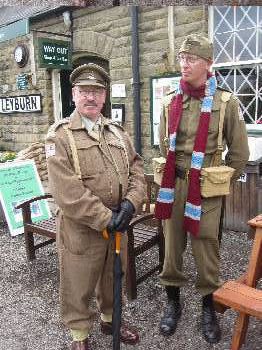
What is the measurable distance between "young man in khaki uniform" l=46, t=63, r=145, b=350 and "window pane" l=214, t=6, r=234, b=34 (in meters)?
3.78

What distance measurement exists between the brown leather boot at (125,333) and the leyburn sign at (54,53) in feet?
17.8

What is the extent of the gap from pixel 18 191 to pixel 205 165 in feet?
11.2

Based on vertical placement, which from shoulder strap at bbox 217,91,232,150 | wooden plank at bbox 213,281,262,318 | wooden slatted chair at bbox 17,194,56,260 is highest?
shoulder strap at bbox 217,91,232,150

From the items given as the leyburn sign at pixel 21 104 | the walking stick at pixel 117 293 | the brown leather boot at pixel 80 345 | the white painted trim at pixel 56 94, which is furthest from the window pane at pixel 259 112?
the leyburn sign at pixel 21 104

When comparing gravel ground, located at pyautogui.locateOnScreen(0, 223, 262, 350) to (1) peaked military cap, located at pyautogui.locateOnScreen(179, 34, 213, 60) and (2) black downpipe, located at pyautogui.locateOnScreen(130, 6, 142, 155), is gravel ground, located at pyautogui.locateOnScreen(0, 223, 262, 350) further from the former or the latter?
(2) black downpipe, located at pyautogui.locateOnScreen(130, 6, 142, 155)

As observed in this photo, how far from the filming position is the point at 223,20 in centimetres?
563

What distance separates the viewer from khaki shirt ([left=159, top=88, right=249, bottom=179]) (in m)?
2.76

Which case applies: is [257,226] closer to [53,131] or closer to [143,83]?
[53,131]

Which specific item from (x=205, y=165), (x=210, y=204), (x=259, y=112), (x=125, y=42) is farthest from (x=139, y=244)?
(x=125, y=42)

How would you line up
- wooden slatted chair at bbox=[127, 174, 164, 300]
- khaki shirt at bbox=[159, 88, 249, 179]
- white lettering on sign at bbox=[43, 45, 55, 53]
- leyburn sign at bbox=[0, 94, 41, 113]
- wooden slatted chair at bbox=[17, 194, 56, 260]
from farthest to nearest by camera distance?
1. leyburn sign at bbox=[0, 94, 41, 113]
2. white lettering on sign at bbox=[43, 45, 55, 53]
3. wooden slatted chair at bbox=[17, 194, 56, 260]
4. wooden slatted chair at bbox=[127, 174, 164, 300]
5. khaki shirt at bbox=[159, 88, 249, 179]

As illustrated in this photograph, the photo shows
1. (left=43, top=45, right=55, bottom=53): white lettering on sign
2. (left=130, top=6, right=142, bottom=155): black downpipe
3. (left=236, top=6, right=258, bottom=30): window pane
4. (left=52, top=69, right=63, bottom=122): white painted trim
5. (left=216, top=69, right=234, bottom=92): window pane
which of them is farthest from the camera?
(left=52, top=69, right=63, bottom=122): white painted trim

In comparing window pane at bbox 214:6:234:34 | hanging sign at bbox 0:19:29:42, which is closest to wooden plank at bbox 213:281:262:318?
window pane at bbox 214:6:234:34

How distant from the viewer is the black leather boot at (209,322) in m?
2.87

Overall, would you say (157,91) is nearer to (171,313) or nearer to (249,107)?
(249,107)
